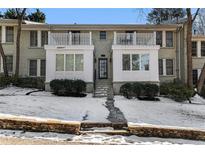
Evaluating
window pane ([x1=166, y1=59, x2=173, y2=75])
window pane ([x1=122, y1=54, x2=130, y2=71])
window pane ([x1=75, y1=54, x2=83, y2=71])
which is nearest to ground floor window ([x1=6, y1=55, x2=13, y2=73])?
window pane ([x1=75, y1=54, x2=83, y2=71])

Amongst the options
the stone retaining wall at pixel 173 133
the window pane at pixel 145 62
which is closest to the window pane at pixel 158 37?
the window pane at pixel 145 62

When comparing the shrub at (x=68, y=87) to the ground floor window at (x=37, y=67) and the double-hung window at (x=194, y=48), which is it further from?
the double-hung window at (x=194, y=48)

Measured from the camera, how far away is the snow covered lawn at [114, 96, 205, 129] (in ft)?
44.5

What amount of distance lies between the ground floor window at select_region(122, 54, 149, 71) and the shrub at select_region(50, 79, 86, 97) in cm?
323

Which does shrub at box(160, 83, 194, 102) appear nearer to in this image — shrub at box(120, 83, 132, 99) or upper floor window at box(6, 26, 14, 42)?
shrub at box(120, 83, 132, 99)

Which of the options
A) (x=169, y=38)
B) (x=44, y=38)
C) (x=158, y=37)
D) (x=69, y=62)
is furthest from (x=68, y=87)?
(x=169, y=38)

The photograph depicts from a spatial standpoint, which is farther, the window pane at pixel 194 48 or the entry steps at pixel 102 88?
the window pane at pixel 194 48

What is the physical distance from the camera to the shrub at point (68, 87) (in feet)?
66.4

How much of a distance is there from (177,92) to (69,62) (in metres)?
7.39

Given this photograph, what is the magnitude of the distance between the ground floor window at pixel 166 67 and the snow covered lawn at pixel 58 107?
7.25 m
